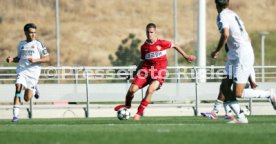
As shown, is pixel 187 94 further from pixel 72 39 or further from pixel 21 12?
pixel 21 12

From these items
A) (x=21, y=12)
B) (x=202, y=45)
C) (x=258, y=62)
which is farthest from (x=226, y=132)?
(x=21, y=12)

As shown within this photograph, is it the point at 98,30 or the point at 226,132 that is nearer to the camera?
the point at 226,132

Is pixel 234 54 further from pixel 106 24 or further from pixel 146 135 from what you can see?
pixel 106 24

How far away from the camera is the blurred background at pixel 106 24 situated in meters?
80.8

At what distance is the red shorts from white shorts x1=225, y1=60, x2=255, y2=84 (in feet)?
11.2

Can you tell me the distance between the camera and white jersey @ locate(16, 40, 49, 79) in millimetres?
19703

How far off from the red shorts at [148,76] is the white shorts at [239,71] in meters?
3.42

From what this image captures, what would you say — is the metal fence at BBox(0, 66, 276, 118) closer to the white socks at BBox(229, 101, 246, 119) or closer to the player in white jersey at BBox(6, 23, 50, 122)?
the player in white jersey at BBox(6, 23, 50, 122)

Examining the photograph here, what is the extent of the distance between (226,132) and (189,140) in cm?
139

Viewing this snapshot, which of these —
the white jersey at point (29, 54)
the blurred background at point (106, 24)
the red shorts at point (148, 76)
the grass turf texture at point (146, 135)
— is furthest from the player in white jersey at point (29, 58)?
the blurred background at point (106, 24)

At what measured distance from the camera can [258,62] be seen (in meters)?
71.0

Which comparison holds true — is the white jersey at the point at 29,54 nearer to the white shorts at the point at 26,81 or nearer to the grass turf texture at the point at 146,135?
the white shorts at the point at 26,81

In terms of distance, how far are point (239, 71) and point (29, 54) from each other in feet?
18.2

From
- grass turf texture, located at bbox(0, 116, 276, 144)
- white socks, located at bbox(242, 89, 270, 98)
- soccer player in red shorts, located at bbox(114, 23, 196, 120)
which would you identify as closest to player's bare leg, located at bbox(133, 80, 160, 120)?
soccer player in red shorts, located at bbox(114, 23, 196, 120)
